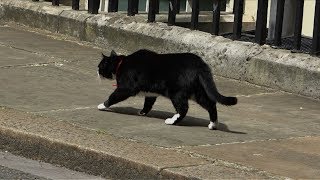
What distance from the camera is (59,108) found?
24.0 feet

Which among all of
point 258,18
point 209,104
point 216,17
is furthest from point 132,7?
point 209,104

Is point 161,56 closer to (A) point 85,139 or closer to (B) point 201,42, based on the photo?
(A) point 85,139

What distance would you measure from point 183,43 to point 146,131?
9.22ft

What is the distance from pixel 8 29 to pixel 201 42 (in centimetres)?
302

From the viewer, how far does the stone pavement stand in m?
5.81

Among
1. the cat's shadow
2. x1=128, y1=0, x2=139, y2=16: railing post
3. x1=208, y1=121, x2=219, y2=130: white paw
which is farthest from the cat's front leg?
x1=128, y1=0, x2=139, y2=16: railing post

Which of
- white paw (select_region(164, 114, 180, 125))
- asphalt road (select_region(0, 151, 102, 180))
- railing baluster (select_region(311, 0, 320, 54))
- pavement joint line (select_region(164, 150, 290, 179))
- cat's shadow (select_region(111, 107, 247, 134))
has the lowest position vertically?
asphalt road (select_region(0, 151, 102, 180))

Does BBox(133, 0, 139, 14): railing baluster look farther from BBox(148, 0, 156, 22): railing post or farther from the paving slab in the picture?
the paving slab

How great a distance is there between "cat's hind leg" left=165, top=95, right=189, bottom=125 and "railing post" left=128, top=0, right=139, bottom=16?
351cm

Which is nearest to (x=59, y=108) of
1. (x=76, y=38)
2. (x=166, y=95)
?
(x=166, y=95)

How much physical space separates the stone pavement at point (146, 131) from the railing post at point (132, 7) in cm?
130

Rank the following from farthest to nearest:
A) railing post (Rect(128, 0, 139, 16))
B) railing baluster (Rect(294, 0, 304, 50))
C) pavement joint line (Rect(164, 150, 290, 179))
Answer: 1. railing post (Rect(128, 0, 139, 16))
2. railing baluster (Rect(294, 0, 304, 50))
3. pavement joint line (Rect(164, 150, 290, 179))

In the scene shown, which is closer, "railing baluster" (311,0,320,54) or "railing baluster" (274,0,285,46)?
"railing baluster" (311,0,320,54)

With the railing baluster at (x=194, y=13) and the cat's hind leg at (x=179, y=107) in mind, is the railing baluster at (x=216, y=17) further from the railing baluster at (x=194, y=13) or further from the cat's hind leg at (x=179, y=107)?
the cat's hind leg at (x=179, y=107)
